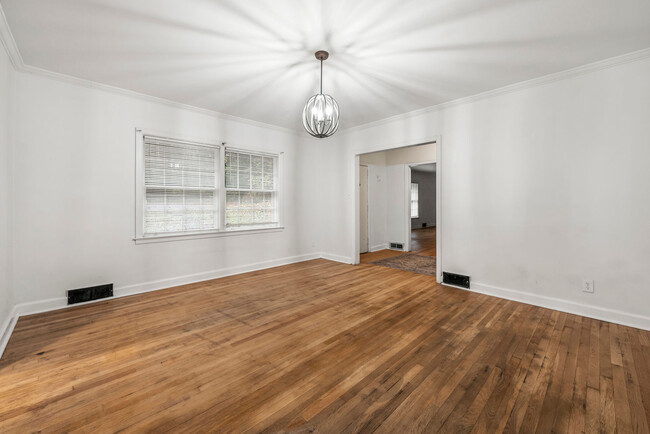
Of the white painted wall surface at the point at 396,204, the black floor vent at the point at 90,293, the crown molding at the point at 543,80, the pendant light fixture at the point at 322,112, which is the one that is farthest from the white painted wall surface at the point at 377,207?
the black floor vent at the point at 90,293

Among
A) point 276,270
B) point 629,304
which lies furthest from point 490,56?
point 276,270

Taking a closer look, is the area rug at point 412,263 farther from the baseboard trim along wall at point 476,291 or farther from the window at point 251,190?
the window at point 251,190

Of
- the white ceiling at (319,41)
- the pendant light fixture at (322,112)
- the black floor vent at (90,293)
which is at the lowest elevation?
the black floor vent at (90,293)

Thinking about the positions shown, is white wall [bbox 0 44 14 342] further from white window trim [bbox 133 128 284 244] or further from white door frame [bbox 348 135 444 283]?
white door frame [bbox 348 135 444 283]

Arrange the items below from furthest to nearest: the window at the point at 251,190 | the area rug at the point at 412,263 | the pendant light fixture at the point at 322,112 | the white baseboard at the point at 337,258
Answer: the white baseboard at the point at 337,258
the area rug at the point at 412,263
the window at the point at 251,190
the pendant light fixture at the point at 322,112

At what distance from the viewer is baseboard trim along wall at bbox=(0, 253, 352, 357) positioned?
269 centimetres

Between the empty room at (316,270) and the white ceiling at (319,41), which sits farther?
the white ceiling at (319,41)

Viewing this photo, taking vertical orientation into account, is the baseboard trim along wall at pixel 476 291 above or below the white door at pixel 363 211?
below

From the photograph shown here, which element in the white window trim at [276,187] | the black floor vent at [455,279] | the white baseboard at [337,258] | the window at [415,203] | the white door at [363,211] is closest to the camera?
the black floor vent at [455,279]

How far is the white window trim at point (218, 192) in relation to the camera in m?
3.64

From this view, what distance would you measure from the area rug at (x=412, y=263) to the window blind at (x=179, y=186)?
329 cm

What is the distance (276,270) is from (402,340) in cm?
289

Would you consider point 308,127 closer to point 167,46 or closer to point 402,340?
point 167,46

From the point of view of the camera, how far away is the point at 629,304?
8.90ft
